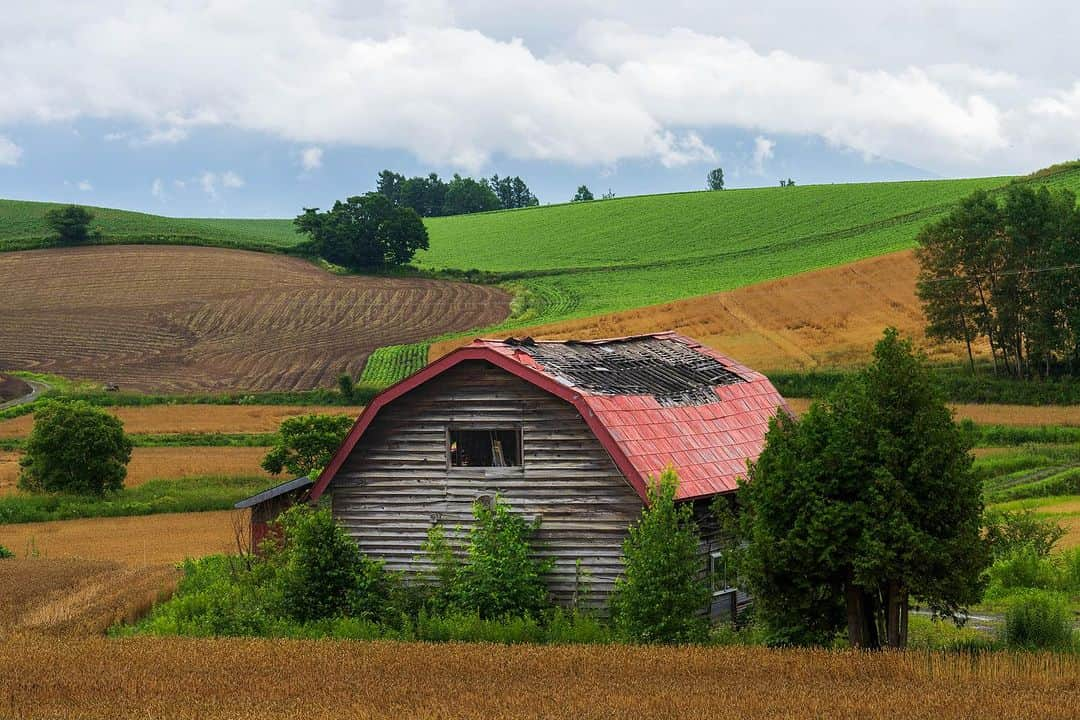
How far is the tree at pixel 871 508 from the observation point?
18.2 m

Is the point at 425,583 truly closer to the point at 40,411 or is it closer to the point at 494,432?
the point at 494,432

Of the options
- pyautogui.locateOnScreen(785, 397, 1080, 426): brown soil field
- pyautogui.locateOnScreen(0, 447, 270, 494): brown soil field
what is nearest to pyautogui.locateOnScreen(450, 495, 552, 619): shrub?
pyautogui.locateOnScreen(0, 447, 270, 494): brown soil field

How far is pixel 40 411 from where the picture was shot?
4878 cm

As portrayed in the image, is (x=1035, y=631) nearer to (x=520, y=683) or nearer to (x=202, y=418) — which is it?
(x=520, y=683)

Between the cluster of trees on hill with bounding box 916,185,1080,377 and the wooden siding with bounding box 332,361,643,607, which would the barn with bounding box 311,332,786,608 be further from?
the cluster of trees on hill with bounding box 916,185,1080,377

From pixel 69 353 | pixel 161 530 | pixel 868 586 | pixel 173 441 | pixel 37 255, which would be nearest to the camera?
pixel 868 586

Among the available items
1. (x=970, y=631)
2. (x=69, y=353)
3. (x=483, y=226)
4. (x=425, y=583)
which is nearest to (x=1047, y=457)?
(x=970, y=631)

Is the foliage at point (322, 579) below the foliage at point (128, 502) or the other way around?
the other way around

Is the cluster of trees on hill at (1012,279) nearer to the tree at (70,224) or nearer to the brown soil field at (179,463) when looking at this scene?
the brown soil field at (179,463)

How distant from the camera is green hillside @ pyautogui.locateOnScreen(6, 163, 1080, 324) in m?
96.8

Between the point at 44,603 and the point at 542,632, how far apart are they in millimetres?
10954

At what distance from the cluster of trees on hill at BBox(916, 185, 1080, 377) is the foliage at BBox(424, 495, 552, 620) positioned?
4550 cm

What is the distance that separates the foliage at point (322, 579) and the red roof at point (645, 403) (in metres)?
1.74

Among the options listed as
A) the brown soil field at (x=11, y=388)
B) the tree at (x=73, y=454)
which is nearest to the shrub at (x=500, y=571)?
the tree at (x=73, y=454)
